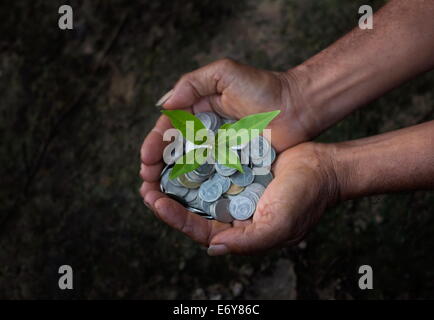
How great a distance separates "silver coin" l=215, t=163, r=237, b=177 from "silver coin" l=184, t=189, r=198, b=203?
147 millimetres

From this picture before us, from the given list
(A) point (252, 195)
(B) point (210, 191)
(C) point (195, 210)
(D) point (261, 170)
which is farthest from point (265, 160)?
(C) point (195, 210)

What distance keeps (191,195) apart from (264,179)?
1.11 feet

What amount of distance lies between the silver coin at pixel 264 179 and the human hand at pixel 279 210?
38 millimetres

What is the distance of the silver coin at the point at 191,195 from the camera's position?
6.94ft

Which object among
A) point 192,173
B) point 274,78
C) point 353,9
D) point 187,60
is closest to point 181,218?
point 192,173

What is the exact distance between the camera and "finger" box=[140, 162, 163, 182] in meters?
2.14

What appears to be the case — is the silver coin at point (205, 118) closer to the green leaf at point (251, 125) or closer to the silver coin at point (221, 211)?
the green leaf at point (251, 125)

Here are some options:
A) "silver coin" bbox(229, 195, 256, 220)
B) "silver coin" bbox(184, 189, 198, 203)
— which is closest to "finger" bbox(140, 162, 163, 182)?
"silver coin" bbox(184, 189, 198, 203)

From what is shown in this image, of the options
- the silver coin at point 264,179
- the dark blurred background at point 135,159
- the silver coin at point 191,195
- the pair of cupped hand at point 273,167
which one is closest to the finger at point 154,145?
the pair of cupped hand at point 273,167

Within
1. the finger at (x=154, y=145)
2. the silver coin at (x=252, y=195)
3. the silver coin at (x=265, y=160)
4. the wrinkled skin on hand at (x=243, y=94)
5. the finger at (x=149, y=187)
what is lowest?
the silver coin at (x=252, y=195)

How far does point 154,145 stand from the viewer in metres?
2.10

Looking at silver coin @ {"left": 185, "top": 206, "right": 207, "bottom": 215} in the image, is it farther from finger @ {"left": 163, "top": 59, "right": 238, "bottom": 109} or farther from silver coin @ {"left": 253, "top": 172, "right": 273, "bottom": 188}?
finger @ {"left": 163, "top": 59, "right": 238, "bottom": 109}

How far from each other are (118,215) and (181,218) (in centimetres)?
80

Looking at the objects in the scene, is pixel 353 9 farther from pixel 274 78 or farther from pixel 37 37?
pixel 37 37
